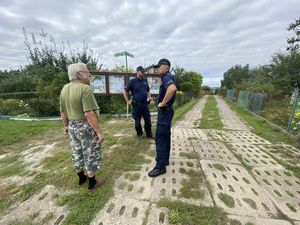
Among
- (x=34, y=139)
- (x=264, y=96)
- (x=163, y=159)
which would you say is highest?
(x=264, y=96)

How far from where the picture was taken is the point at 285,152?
144 inches

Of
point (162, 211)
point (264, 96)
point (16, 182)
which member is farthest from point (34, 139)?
point (264, 96)

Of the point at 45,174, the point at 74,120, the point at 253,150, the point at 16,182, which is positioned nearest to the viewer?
the point at 74,120

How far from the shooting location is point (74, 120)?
6.77 feet

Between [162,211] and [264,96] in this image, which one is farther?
[264,96]

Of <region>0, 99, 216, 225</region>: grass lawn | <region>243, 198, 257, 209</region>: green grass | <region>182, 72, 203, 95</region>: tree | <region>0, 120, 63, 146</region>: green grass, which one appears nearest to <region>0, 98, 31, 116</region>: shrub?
<region>0, 120, 63, 146</region>: green grass

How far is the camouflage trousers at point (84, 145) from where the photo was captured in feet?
6.77

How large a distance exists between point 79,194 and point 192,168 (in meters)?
1.81

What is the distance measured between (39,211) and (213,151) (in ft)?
10.6

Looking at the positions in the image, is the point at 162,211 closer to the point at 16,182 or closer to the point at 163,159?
the point at 163,159

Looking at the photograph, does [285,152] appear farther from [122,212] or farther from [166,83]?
[122,212]

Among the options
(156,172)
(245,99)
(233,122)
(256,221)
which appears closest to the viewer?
(256,221)

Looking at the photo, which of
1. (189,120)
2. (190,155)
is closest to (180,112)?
(189,120)

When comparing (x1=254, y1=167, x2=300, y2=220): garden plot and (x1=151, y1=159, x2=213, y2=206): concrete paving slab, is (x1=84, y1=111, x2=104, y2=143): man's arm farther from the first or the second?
(x1=254, y1=167, x2=300, y2=220): garden plot
